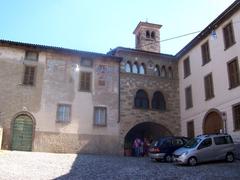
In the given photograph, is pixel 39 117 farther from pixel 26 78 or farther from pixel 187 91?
pixel 187 91

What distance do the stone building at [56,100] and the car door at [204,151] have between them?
8.83 meters

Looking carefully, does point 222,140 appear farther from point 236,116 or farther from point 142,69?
point 142,69

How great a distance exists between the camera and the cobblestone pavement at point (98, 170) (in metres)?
13.9

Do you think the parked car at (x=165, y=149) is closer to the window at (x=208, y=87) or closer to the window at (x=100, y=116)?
the window at (x=208, y=87)

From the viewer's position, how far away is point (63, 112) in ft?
81.4

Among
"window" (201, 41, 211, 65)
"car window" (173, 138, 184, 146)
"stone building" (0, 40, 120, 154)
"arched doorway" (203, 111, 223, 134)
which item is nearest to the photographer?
"car window" (173, 138, 184, 146)

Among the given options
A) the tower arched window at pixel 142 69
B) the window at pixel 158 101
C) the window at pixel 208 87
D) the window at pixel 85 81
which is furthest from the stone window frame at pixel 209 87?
the window at pixel 85 81

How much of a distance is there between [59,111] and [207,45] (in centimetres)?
1178

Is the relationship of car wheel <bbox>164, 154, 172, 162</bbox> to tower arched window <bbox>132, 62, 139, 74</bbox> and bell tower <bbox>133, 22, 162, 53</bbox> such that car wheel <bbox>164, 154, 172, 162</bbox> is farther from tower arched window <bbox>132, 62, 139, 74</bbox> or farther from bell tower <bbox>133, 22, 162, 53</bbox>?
bell tower <bbox>133, 22, 162, 53</bbox>

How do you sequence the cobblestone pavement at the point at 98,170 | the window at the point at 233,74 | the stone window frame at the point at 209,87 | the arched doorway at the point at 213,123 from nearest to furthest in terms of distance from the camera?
the cobblestone pavement at the point at 98,170 → the window at the point at 233,74 → the arched doorway at the point at 213,123 → the stone window frame at the point at 209,87

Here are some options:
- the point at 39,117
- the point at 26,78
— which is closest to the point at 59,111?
the point at 39,117

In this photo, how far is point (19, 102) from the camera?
79.0 ft

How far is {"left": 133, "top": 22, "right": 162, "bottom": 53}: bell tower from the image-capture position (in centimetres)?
3450

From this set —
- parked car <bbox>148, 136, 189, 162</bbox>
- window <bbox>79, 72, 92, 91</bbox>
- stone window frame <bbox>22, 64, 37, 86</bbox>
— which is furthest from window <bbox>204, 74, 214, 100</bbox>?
stone window frame <bbox>22, 64, 37, 86</bbox>
